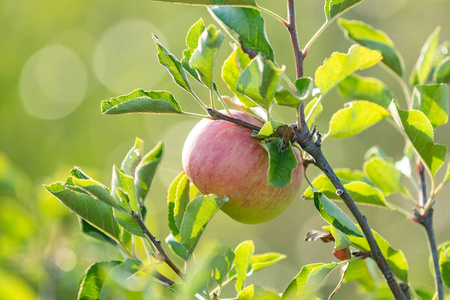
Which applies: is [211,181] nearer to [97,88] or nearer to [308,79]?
[308,79]

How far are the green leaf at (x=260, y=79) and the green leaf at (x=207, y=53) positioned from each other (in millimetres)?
45

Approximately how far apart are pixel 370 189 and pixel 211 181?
0.86ft

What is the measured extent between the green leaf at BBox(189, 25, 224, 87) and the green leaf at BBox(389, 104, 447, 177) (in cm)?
27

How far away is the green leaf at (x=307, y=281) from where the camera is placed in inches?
27.2

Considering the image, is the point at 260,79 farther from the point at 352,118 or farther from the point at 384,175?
the point at 384,175

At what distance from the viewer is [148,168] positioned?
0.69 m

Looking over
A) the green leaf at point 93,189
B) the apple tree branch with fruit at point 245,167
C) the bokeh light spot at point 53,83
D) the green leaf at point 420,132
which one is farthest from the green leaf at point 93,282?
the bokeh light spot at point 53,83

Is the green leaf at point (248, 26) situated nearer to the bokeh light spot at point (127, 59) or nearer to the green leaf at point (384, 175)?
the green leaf at point (384, 175)

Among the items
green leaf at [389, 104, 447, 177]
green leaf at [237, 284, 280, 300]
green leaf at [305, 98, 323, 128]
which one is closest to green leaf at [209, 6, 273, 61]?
green leaf at [305, 98, 323, 128]

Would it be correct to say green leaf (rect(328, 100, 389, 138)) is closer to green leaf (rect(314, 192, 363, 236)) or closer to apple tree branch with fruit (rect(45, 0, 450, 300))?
apple tree branch with fruit (rect(45, 0, 450, 300))

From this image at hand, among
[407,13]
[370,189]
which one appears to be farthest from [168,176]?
[370,189]

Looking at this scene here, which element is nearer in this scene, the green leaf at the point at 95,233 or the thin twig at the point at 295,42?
the thin twig at the point at 295,42

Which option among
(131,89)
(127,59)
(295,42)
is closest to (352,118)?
(295,42)

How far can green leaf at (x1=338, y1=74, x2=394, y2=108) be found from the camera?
3.26ft
